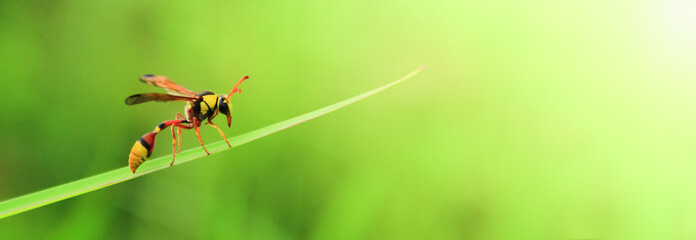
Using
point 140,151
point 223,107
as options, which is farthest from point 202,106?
point 140,151

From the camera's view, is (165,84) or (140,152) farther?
(165,84)

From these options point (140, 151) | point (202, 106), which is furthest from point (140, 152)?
point (202, 106)

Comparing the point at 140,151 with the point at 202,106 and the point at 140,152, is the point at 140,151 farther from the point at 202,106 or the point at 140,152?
the point at 202,106

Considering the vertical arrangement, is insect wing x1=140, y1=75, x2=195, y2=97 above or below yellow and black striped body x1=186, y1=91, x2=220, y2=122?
above

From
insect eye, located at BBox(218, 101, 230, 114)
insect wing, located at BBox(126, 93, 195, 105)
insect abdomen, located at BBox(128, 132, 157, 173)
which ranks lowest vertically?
insect abdomen, located at BBox(128, 132, 157, 173)

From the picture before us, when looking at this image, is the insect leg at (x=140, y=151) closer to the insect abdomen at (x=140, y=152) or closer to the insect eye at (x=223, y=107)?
the insect abdomen at (x=140, y=152)

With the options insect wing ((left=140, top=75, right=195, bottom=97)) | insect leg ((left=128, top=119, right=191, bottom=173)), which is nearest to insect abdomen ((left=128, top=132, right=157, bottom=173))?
insect leg ((left=128, top=119, right=191, bottom=173))

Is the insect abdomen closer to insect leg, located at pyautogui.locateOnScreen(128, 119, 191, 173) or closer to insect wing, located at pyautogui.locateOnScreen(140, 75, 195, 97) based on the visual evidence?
insect leg, located at pyautogui.locateOnScreen(128, 119, 191, 173)

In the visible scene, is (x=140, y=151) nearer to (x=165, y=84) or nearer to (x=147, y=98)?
(x=147, y=98)
